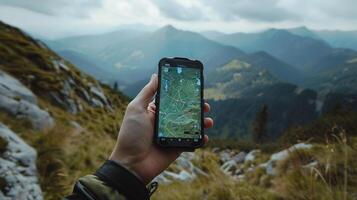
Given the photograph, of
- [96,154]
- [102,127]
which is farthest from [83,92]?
[96,154]

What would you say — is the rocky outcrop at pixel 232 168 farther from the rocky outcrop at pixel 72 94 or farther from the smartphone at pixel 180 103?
the rocky outcrop at pixel 72 94

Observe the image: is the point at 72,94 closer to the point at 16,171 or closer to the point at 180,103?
the point at 16,171

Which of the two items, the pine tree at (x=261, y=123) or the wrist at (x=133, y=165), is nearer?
the wrist at (x=133, y=165)

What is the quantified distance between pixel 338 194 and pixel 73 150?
6.37 m

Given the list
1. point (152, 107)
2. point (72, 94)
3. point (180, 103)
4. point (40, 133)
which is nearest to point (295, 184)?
point (180, 103)

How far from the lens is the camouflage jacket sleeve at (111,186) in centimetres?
239

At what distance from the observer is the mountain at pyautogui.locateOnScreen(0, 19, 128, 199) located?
5.99 meters

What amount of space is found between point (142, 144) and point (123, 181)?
0.66m

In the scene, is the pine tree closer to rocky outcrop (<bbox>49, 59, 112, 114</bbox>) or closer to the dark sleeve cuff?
rocky outcrop (<bbox>49, 59, 112, 114</bbox>)

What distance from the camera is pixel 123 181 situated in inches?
99.9

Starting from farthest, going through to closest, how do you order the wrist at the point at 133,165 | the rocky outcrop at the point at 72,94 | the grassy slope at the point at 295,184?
the rocky outcrop at the point at 72,94
the grassy slope at the point at 295,184
the wrist at the point at 133,165

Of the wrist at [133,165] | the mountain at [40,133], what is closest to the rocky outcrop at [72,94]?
the mountain at [40,133]

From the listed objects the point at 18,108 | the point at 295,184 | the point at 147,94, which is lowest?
the point at 18,108

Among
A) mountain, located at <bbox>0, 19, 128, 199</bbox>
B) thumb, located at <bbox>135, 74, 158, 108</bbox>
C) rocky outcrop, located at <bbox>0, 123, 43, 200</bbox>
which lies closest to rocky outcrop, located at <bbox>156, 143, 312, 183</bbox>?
thumb, located at <bbox>135, 74, 158, 108</bbox>
